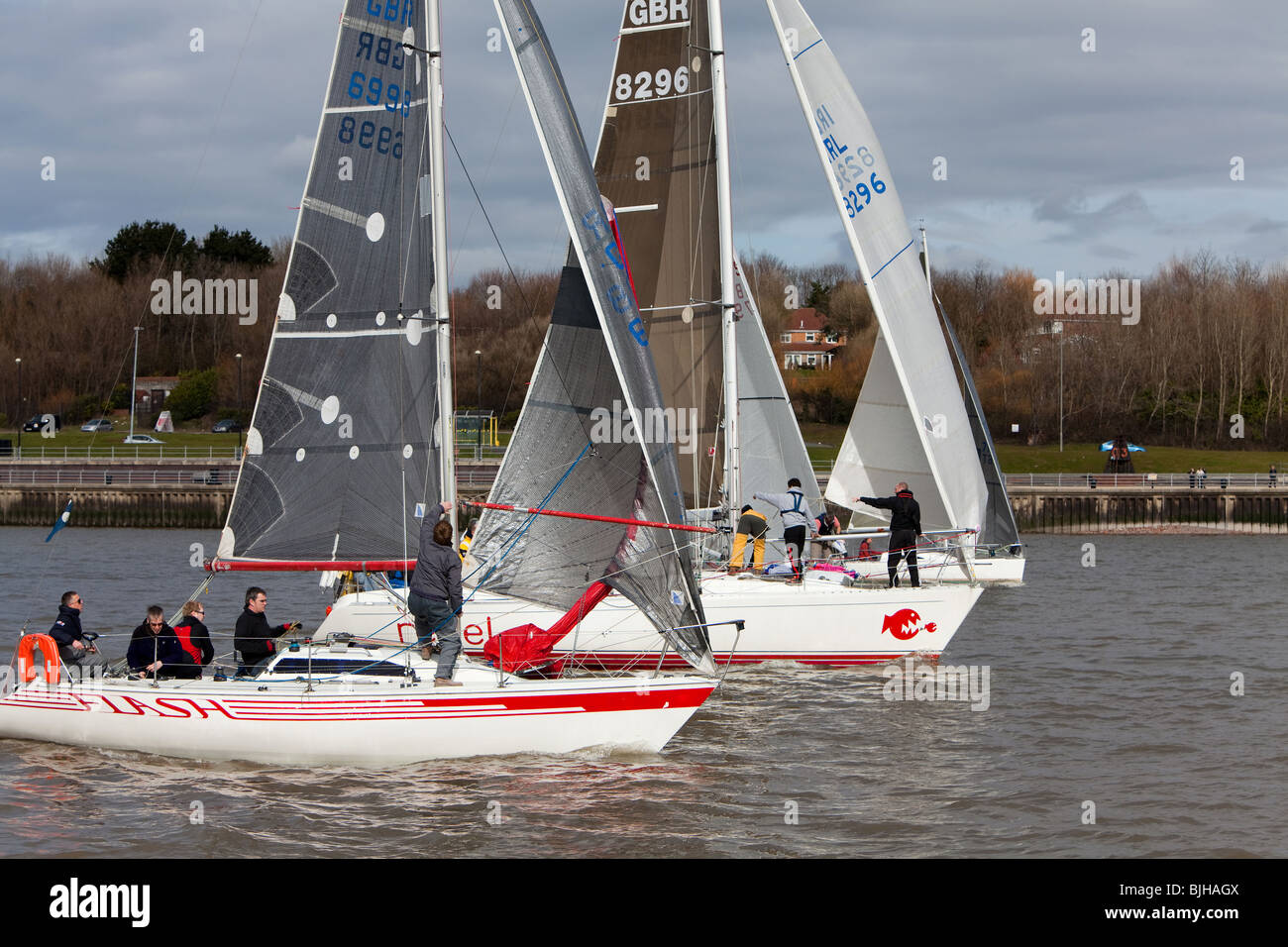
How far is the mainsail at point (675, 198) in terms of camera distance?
2192 centimetres

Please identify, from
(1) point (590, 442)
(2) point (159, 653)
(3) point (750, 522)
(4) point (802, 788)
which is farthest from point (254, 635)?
(3) point (750, 522)

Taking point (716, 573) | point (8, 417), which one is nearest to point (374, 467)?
point (716, 573)

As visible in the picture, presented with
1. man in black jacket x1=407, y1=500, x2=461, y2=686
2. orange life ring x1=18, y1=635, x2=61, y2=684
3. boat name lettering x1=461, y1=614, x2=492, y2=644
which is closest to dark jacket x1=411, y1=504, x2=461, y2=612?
man in black jacket x1=407, y1=500, x2=461, y2=686

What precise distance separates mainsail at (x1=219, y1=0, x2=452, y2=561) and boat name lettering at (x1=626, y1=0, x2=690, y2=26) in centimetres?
778

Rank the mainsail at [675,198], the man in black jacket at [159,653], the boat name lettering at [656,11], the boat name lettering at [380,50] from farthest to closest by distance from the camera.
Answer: the boat name lettering at [656,11] < the mainsail at [675,198] < the boat name lettering at [380,50] < the man in black jacket at [159,653]

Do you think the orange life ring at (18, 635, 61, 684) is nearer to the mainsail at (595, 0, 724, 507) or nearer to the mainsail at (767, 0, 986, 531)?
the mainsail at (595, 0, 724, 507)

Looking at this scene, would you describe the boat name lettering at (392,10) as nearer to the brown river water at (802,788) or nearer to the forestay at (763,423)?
the brown river water at (802,788)

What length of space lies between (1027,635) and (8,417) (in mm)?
87011

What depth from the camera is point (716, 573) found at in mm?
20453

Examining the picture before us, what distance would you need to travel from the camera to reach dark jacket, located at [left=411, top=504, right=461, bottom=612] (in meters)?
13.6

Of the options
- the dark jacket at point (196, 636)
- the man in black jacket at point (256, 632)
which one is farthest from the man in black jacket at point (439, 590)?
the dark jacket at point (196, 636)

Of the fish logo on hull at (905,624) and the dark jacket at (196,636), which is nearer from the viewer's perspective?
the dark jacket at (196,636)

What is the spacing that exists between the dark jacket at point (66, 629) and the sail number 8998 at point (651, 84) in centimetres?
1226
